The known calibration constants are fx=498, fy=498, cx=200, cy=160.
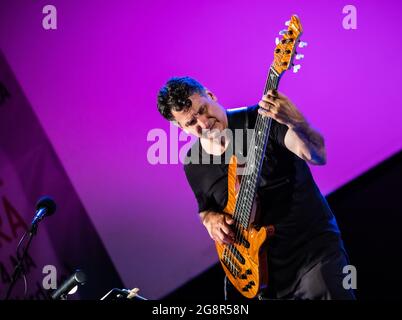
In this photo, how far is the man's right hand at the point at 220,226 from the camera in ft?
8.21

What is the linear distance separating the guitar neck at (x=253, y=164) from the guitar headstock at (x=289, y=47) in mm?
52

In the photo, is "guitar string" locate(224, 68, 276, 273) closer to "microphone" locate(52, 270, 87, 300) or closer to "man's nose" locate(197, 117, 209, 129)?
"man's nose" locate(197, 117, 209, 129)

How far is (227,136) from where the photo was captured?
8.50 ft

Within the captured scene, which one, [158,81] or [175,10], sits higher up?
[175,10]

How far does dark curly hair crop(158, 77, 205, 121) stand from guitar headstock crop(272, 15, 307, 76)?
531 mm

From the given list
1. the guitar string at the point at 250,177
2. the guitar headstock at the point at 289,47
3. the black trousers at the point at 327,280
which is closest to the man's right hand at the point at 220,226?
the guitar string at the point at 250,177

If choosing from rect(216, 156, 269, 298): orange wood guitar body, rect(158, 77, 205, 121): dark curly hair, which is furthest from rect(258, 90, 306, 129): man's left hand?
rect(158, 77, 205, 121): dark curly hair

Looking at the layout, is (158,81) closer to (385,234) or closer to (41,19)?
(41,19)

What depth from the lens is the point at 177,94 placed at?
8.50 feet

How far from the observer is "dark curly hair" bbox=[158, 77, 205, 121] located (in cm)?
258

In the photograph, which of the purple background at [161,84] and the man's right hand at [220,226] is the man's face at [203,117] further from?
the purple background at [161,84]

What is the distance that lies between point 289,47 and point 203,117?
58cm
